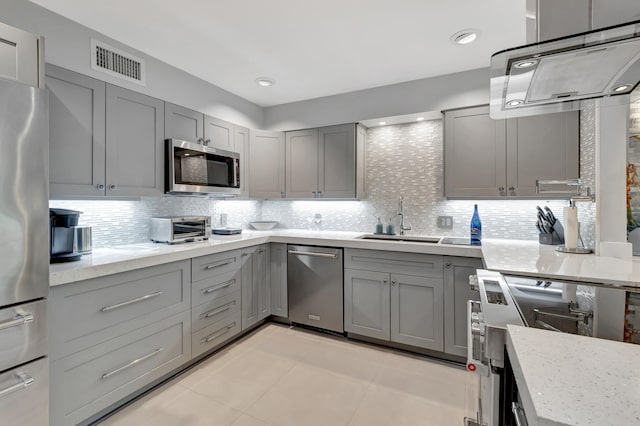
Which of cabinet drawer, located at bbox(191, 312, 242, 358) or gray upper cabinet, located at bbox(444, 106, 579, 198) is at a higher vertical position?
gray upper cabinet, located at bbox(444, 106, 579, 198)

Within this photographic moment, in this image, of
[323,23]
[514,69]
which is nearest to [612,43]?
[514,69]

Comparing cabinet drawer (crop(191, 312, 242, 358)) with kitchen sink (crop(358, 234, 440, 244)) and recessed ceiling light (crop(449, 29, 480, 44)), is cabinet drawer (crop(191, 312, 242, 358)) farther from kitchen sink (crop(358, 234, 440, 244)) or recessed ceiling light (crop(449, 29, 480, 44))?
recessed ceiling light (crop(449, 29, 480, 44))

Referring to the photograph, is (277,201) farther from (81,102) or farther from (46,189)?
(46,189)

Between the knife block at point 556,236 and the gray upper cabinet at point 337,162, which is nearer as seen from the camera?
the knife block at point 556,236

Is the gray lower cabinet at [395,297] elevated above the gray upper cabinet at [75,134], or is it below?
below

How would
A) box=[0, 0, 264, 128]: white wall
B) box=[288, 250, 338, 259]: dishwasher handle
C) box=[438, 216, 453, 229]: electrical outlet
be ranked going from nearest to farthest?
box=[0, 0, 264, 128]: white wall, box=[288, 250, 338, 259]: dishwasher handle, box=[438, 216, 453, 229]: electrical outlet

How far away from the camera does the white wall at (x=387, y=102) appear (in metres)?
2.66

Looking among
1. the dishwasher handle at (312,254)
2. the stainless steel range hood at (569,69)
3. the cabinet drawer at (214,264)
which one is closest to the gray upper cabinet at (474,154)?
the stainless steel range hood at (569,69)

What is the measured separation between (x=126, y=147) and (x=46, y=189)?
872 mm

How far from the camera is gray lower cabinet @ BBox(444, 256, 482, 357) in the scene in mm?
2260

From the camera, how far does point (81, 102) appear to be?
1895 millimetres

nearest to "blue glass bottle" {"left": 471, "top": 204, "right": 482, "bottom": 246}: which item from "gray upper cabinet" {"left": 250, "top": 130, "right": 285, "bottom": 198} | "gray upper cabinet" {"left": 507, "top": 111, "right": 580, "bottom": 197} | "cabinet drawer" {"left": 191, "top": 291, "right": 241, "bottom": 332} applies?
"gray upper cabinet" {"left": 507, "top": 111, "right": 580, "bottom": 197}

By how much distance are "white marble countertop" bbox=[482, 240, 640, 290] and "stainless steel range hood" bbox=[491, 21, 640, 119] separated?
2.80 feet

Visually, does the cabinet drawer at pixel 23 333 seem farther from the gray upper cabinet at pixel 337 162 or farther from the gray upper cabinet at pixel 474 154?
the gray upper cabinet at pixel 474 154
